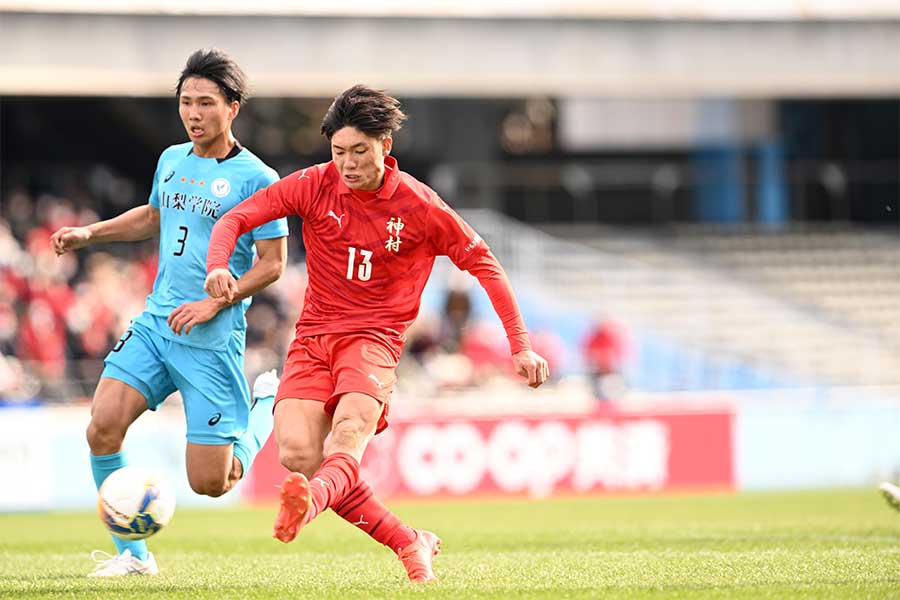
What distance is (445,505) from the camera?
16.4m

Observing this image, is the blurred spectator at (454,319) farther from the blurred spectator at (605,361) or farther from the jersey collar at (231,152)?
the jersey collar at (231,152)

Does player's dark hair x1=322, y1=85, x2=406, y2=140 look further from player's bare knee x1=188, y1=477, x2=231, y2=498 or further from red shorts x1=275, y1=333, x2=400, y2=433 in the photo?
player's bare knee x1=188, y1=477, x2=231, y2=498

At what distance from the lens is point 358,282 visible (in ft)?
22.8

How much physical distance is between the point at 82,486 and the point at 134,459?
0.69 metres

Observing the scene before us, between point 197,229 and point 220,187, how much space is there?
247mm

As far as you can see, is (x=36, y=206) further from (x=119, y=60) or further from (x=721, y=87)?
(x=721, y=87)

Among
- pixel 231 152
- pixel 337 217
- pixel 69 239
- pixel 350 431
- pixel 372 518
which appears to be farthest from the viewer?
pixel 69 239

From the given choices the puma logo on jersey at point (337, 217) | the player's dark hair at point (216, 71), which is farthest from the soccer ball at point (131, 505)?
the player's dark hair at point (216, 71)

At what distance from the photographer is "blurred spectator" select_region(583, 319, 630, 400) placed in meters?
19.9

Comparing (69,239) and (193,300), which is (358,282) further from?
(69,239)

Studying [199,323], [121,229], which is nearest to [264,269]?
[199,323]

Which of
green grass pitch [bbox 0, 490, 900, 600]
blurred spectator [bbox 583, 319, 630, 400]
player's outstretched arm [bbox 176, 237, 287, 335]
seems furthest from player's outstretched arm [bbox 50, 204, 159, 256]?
blurred spectator [bbox 583, 319, 630, 400]

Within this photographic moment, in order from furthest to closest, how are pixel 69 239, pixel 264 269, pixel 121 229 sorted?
pixel 121 229, pixel 69 239, pixel 264 269

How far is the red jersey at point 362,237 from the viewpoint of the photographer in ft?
22.6
